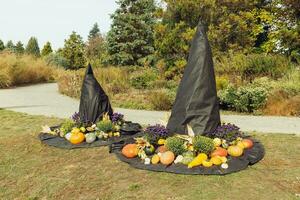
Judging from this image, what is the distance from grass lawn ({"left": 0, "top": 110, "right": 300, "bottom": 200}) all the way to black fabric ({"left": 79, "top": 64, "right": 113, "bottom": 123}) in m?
1.19

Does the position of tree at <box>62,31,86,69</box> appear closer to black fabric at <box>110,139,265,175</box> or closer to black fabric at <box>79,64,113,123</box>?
black fabric at <box>79,64,113,123</box>

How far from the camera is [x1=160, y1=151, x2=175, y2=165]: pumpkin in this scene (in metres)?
5.38

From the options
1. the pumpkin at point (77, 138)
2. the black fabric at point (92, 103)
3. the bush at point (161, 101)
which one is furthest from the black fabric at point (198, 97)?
the bush at point (161, 101)

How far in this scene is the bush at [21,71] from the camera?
2055cm

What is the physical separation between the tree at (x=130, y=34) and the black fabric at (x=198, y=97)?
20.7 meters

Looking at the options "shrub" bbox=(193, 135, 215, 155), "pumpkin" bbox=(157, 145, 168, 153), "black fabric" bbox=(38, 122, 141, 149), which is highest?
"shrub" bbox=(193, 135, 215, 155)

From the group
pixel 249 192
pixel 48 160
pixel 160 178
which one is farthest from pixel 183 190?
pixel 48 160

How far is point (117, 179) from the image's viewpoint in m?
5.03

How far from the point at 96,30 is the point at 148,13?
124 feet

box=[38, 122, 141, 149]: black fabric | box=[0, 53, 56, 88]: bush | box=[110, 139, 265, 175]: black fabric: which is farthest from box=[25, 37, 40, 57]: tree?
box=[110, 139, 265, 175]: black fabric

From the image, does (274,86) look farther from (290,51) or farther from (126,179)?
(290,51)

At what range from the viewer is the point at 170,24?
61.6 ft

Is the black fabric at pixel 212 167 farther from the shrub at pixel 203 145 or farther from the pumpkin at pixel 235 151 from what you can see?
the shrub at pixel 203 145

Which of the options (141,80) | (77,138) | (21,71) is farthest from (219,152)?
(21,71)
